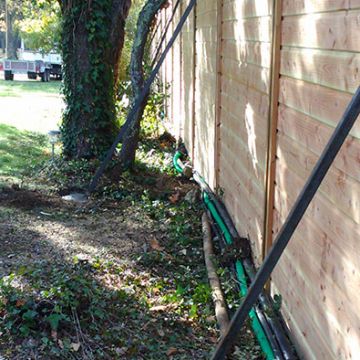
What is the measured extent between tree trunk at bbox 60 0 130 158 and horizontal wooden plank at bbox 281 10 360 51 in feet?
19.0

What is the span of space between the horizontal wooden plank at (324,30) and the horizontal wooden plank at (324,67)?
38 millimetres

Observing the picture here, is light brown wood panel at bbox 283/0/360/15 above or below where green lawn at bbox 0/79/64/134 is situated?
A: above

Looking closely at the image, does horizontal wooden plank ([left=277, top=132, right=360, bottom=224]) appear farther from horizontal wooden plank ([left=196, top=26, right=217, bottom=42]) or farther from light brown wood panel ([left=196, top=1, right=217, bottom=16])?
light brown wood panel ([left=196, top=1, right=217, bottom=16])

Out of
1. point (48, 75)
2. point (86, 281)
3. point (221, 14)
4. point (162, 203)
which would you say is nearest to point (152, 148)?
point (162, 203)

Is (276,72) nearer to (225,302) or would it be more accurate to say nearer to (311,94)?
(311,94)

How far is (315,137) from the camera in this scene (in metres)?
3.23

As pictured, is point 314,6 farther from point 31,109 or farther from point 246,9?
point 31,109

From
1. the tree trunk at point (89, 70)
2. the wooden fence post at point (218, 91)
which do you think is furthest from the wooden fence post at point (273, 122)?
the tree trunk at point (89, 70)

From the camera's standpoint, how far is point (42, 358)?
12.3ft

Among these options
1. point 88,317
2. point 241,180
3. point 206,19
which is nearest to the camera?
point 88,317

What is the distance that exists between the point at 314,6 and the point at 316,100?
1.57ft

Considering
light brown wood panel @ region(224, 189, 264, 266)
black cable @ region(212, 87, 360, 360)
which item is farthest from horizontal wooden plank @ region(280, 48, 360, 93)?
light brown wood panel @ region(224, 189, 264, 266)

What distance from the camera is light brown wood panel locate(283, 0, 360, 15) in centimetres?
267

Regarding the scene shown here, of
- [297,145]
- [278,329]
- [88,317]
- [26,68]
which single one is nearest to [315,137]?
[297,145]
